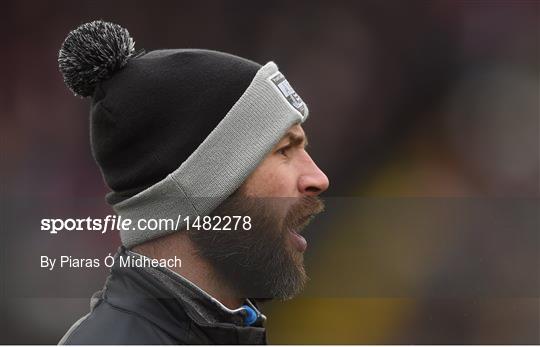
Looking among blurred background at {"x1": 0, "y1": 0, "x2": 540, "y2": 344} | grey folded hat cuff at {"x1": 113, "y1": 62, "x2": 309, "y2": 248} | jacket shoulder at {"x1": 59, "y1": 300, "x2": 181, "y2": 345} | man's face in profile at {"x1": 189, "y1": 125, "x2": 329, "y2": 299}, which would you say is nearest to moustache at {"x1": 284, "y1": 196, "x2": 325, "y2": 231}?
man's face in profile at {"x1": 189, "y1": 125, "x2": 329, "y2": 299}

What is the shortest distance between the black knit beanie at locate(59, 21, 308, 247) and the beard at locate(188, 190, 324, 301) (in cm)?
6

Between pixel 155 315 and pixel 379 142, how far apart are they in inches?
158

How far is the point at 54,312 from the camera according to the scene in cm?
477

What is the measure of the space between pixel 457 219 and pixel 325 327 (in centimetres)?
101

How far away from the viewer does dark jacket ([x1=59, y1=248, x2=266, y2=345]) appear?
1.58 meters

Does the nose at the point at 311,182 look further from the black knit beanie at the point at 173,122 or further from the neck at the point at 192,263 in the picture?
the neck at the point at 192,263

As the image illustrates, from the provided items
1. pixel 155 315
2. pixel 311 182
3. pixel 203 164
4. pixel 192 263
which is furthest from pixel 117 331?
pixel 311 182

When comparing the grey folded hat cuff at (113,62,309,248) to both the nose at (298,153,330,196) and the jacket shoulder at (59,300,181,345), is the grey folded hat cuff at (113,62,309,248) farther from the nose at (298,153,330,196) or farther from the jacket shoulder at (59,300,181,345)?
the jacket shoulder at (59,300,181,345)

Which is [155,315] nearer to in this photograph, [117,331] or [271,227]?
[117,331]

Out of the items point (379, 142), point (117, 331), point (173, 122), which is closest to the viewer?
point (117, 331)

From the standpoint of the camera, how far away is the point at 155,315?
5.26 feet

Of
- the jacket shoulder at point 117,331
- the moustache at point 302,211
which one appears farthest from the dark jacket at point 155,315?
the moustache at point 302,211

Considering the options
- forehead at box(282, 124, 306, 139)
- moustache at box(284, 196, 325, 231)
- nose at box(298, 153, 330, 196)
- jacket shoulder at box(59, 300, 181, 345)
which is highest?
forehead at box(282, 124, 306, 139)

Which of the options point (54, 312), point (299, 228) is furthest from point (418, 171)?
point (299, 228)
